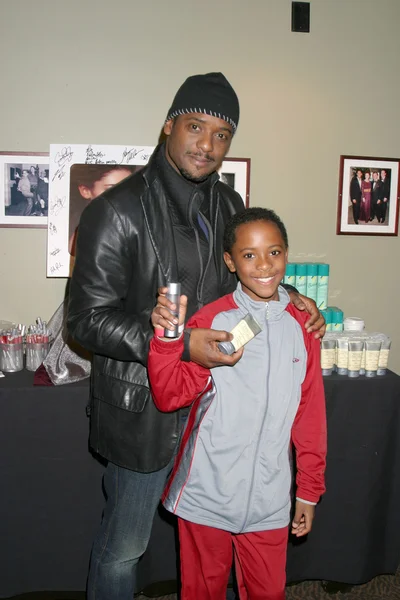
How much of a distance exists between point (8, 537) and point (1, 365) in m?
0.65

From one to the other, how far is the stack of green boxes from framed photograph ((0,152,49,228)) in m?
1.18

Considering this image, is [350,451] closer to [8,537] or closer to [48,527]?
[48,527]

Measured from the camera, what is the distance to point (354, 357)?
6.81 feet

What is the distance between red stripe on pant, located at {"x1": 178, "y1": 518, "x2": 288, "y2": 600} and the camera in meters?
1.44

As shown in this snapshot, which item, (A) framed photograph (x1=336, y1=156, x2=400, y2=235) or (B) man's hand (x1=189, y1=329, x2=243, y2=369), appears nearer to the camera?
(B) man's hand (x1=189, y1=329, x2=243, y2=369)

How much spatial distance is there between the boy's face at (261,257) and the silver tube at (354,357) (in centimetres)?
77

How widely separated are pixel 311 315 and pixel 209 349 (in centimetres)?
42

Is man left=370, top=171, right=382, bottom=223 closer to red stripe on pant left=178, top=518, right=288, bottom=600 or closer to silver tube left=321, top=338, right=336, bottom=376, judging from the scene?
silver tube left=321, top=338, right=336, bottom=376

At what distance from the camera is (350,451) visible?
2.05 meters

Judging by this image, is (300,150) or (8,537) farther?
(300,150)

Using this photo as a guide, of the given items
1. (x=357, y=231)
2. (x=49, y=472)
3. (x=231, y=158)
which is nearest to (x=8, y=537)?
(x=49, y=472)
